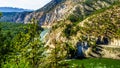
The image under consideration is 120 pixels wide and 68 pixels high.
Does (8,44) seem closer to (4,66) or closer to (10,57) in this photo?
(10,57)

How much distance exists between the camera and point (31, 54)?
60219 mm

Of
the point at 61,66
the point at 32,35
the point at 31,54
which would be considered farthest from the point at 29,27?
the point at 61,66

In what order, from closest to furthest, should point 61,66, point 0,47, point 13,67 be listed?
1. point 13,67
2. point 0,47
3. point 61,66

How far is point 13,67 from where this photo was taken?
4984 cm

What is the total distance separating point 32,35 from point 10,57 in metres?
6.06

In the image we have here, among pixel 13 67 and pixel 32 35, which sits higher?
pixel 32 35

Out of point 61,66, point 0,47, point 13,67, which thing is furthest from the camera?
point 61,66

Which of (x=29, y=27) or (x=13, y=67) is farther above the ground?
(x=29, y=27)

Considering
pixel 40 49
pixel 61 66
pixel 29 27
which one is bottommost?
pixel 61 66

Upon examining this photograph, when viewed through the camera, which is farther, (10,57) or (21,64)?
(10,57)

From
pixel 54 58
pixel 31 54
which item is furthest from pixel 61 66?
pixel 31 54

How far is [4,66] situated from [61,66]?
52.4 ft

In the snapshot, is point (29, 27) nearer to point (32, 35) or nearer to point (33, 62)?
point (32, 35)

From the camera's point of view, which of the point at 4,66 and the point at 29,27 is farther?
the point at 29,27
